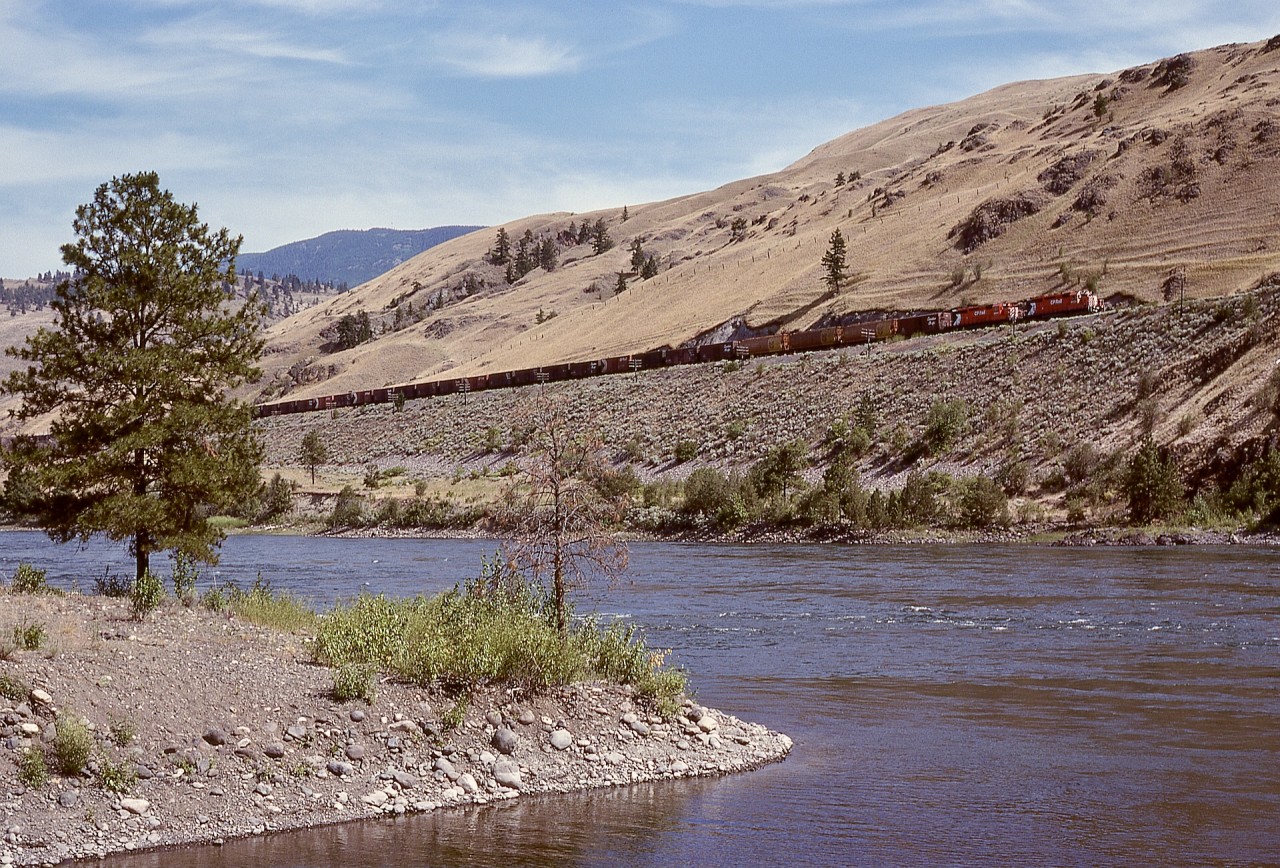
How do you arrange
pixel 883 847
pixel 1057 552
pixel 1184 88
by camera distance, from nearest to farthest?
pixel 883 847, pixel 1057 552, pixel 1184 88

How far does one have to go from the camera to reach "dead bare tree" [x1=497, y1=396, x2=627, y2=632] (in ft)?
61.1

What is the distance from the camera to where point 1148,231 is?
94.6m

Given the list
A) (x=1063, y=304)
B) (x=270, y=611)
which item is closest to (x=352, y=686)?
(x=270, y=611)

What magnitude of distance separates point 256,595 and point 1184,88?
121670mm

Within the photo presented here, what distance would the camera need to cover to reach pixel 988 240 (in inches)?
4131

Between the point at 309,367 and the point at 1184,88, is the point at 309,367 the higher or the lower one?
the lower one

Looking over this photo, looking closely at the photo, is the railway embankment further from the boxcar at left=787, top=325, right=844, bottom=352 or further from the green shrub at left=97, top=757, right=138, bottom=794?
the green shrub at left=97, top=757, right=138, bottom=794

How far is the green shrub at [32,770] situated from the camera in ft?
42.9

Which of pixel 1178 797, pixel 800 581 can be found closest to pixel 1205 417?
pixel 800 581

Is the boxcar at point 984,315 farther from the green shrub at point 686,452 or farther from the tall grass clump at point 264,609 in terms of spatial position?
the tall grass clump at point 264,609

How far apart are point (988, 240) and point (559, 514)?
92094 mm

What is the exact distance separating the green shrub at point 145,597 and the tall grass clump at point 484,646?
101 inches

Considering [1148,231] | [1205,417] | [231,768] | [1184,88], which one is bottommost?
[231,768]

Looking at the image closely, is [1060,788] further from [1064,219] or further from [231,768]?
[1064,219]
